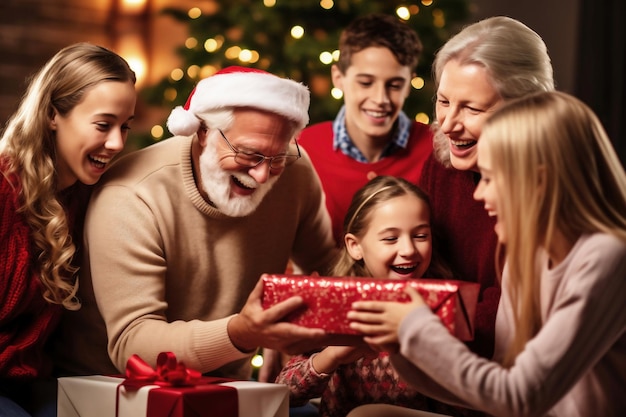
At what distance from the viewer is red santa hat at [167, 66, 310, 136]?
8.14ft

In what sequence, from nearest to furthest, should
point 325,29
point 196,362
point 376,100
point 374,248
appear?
point 196,362 → point 374,248 → point 376,100 → point 325,29

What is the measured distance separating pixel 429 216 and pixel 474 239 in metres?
0.16

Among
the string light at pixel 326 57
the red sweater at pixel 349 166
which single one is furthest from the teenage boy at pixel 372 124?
the string light at pixel 326 57

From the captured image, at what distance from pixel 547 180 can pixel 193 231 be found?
3.89 feet

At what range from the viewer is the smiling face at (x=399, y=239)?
8.02 ft

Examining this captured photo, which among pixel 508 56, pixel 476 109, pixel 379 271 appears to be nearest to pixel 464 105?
pixel 476 109

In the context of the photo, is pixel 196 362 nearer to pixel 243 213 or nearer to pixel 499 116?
pixel 243 213

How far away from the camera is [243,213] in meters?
2.55

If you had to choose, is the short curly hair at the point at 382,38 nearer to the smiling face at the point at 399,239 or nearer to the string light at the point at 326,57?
the string light at the point at 326,57

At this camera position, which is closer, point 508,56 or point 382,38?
point 508,56

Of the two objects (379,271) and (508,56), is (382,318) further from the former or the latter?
(508,56)

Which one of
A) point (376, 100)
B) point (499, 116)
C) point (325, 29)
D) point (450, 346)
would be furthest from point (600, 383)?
point (325, 29)

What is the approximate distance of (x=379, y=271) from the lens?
2463 millimetres

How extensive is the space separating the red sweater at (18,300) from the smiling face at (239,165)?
54 centimetres
